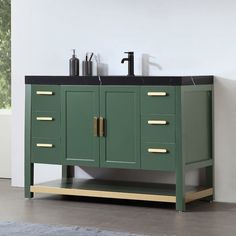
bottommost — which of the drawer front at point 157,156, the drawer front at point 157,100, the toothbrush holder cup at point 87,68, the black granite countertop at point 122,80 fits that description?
the drawer front at point 157,156

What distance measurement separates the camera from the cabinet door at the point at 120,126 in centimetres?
563

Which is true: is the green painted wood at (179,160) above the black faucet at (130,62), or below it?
below

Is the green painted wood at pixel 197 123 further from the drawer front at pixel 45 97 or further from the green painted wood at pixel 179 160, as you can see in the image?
the drawer front at pixel 45 97

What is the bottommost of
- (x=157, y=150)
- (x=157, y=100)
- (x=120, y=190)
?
(x=120, y=190)

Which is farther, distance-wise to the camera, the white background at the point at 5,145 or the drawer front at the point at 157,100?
the white background at the point at 5,145

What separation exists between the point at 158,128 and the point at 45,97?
972mm

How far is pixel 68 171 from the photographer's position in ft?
21.2

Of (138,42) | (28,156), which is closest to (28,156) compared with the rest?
(28,156)

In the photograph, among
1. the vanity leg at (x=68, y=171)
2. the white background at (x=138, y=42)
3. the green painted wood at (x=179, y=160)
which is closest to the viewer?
the green painted wood at (x=179, y=160)

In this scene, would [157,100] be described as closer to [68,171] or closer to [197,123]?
[197,123]

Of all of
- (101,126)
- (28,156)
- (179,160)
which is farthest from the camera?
(28,156)

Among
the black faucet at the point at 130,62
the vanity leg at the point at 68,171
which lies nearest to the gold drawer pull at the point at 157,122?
the black faucet at the point at 130,62

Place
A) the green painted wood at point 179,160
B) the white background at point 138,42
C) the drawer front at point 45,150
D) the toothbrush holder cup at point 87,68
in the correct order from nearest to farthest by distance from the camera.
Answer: the green painted wood at point 179,160 < the white background at point 138,42 < the drawer front at point 45,150 < the toothbrush holder cup at point 87,68

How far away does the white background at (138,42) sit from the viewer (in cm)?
585
